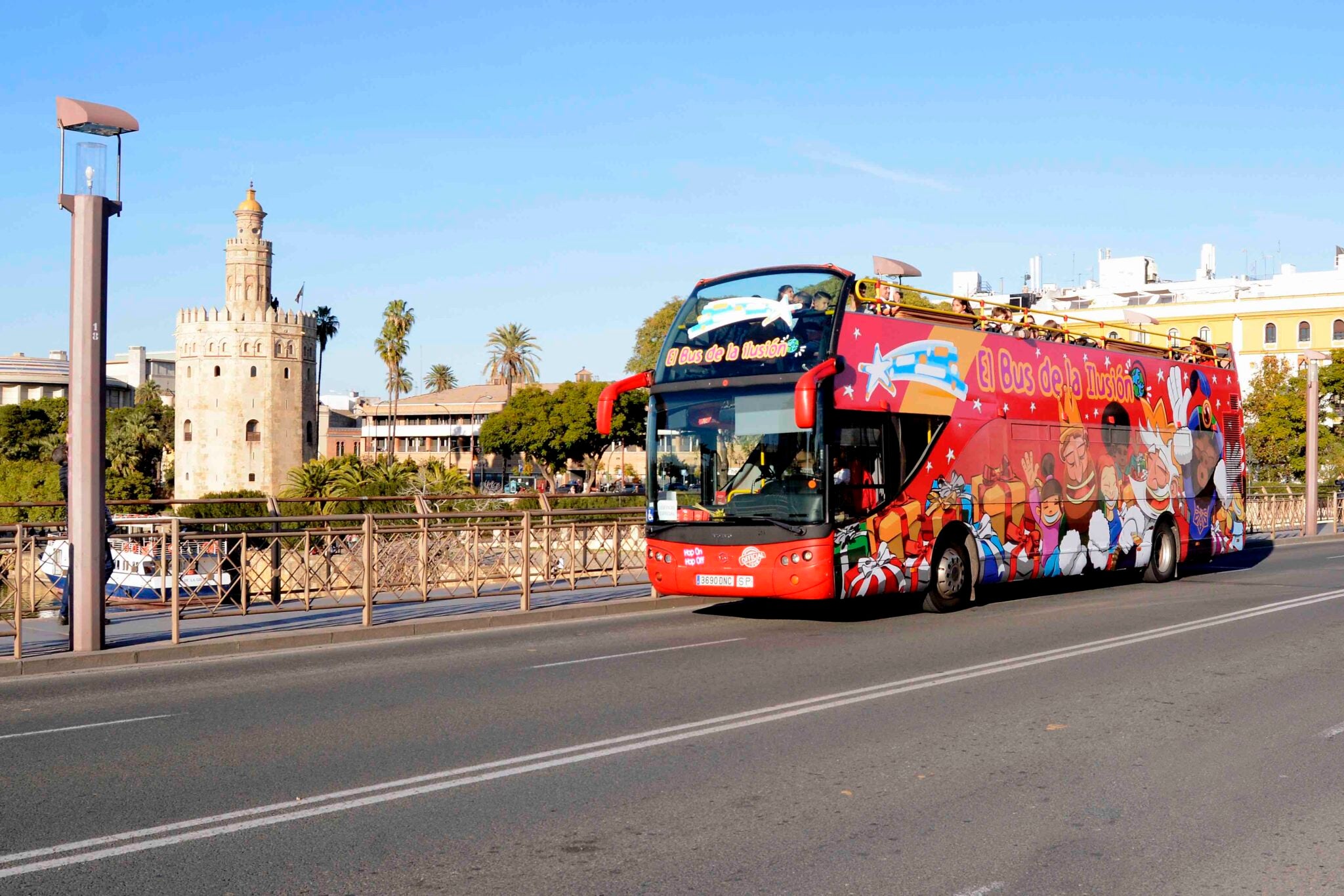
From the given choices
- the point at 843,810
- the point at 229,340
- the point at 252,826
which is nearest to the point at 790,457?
the point at 843,810

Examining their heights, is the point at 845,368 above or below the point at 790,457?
above

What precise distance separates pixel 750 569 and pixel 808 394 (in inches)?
89.7

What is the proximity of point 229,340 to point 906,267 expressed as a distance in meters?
92.4

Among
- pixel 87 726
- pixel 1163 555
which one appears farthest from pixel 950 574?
pixel 87 726

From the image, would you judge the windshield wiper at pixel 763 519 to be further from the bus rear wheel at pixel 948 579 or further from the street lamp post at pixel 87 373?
the street lamp post at pixel 87 373

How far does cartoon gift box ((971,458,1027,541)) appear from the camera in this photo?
1662 centimetres

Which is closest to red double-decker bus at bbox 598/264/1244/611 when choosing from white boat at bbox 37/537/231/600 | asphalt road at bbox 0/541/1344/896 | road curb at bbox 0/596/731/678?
asphalt road at bbox 0/541/1344/896

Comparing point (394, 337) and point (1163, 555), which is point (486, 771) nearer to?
point (1163, 555)

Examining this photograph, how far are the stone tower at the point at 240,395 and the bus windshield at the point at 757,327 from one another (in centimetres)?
8839

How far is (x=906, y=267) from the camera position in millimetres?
16078

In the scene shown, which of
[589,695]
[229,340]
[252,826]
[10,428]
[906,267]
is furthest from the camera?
[10,428]

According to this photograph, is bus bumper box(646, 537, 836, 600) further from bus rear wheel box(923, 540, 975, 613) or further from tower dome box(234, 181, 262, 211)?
tower dome box(234, 181, 262, 211)

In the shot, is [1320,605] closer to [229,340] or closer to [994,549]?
[994,549]

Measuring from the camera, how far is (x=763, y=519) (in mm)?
14219
